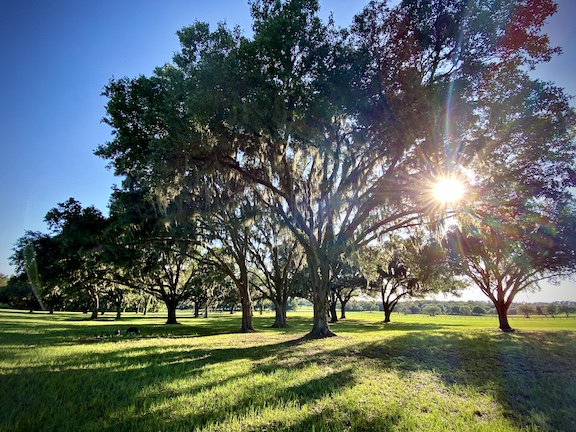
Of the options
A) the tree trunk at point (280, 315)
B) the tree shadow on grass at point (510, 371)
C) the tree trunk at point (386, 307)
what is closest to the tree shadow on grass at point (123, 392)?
the tree shadow on grass at point (510, 371)

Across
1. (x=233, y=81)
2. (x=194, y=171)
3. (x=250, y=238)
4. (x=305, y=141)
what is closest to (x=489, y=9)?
(x=305, y=141)

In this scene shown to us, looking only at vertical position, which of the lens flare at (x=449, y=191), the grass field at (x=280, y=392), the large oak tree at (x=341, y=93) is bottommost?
the grass field at (x=280, y=392)

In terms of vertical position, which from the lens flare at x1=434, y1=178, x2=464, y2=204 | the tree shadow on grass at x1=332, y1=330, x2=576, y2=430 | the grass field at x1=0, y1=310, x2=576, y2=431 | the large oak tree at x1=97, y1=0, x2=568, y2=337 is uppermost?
the large oak tree at x1=97, y1=0, x2=568, y2=337

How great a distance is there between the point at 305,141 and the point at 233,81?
4.00 m

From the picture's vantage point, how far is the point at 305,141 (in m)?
12.9

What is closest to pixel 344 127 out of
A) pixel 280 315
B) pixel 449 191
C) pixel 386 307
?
pixel 449 191

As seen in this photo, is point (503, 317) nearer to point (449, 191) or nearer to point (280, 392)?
point (449, 191)

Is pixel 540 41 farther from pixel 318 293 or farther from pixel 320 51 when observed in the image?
pixel 318 293

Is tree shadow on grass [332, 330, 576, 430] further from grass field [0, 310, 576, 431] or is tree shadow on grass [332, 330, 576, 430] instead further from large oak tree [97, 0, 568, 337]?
large oak tree [97, 0, 568, 337]

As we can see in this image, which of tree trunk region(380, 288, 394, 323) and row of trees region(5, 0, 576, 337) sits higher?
row of trees region(5, 0, 576, 337)

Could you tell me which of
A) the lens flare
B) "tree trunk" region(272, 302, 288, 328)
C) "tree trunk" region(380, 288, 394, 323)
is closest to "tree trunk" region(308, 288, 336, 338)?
the lens flare

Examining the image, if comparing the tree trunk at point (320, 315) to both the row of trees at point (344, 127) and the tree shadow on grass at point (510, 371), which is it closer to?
the row of trees at point (344, 127)

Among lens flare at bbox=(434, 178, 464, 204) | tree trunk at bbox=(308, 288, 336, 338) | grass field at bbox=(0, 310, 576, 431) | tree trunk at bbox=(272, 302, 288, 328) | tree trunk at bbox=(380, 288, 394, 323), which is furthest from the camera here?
tree trunk at bbox=(380, 288, 394, 323)

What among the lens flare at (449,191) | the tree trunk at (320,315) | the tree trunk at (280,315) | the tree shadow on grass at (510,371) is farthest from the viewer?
the tree trunk at (280,315)
